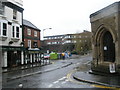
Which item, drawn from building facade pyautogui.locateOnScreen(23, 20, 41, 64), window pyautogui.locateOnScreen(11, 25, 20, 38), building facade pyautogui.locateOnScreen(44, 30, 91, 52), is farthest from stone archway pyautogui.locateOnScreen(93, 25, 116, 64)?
building facade pyautogui.locateOnScreen(44, 30, 91, 52)

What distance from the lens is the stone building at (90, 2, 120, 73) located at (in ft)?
41.0

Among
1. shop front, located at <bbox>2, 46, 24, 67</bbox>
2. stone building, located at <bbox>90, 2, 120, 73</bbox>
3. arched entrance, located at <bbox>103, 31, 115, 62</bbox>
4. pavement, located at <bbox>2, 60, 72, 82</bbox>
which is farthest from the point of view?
shop front, located at <bbox>2, 46, 24, 67</bbox>

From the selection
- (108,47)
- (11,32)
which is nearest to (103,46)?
(108,47)

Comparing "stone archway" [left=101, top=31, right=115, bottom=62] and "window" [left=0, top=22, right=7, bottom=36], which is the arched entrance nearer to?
"stone archway" [left=101, top=31, right=115, bottom=62]

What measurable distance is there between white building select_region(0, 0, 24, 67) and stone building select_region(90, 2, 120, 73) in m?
12.4

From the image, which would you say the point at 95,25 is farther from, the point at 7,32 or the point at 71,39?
the point at 71,39

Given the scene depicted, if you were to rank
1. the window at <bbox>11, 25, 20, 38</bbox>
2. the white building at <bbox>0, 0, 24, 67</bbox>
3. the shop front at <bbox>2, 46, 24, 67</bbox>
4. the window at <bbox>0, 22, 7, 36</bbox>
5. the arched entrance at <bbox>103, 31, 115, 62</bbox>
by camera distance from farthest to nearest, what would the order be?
1. the window at <bbox>11, 25, 20, 38</bbox>
2. the shop front at <bbox>2, 46, 24, 67</bbox>
3. the white building at <bbox>0, 0, 24, 67</bbox>
4. the window at <bbox>0, 22, 7, 36</bbox>
5. the arched entrance at <bbox>103, 31, 115, 62</bbox>

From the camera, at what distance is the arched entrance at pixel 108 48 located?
46.2 feet

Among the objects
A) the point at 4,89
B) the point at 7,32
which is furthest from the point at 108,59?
the point at 7,32

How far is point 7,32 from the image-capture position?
21.7 m

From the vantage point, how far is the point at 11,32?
2266 cm

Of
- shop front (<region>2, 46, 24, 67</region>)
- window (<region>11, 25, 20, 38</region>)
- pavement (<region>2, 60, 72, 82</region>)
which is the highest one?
window (<region>11, 25, 20, 38</region>)

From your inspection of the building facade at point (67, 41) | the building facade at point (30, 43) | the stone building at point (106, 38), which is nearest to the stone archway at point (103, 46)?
the stone building at point (106, 38)

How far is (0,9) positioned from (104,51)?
1516cm
